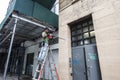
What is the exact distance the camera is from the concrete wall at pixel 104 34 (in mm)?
2729

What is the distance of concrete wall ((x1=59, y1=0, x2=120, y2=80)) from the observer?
2.73 m

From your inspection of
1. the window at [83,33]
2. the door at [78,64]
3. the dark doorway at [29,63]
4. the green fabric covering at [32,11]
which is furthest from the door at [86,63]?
the dark doorway at [29,63]

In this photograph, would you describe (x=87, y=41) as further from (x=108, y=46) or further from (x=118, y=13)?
(x=118, y=13)

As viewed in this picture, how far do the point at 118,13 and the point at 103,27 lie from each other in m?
0.61

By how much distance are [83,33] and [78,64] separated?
1420mm

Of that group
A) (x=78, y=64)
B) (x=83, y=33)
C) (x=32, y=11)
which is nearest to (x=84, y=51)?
(x=78, y=64)

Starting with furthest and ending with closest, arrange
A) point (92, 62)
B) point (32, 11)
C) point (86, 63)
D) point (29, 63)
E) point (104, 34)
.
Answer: point (29, 63), point (32, 11), point (86, 63), point (92, 62), point (104, 34)

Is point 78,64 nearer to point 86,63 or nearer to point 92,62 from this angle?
point 86,63

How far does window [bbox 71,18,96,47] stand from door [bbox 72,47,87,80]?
0.36 metres

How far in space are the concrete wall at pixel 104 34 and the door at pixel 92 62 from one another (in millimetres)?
383

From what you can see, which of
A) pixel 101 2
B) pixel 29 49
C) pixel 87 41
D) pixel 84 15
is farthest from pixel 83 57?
pixel 29 49

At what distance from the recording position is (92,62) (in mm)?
3445

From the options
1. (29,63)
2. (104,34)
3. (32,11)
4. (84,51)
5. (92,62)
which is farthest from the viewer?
(29,63)

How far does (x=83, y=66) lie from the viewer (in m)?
3.68
